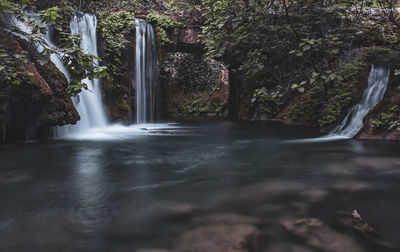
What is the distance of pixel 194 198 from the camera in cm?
349

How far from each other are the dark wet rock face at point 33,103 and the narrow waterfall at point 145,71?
19.4ft

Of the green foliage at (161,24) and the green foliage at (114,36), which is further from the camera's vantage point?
the green foliage at (161,24)

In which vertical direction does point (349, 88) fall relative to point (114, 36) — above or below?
below

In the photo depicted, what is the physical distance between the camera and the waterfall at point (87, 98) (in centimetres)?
983

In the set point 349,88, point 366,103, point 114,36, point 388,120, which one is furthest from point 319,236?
point 114,36


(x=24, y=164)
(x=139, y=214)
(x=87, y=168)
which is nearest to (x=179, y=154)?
(x=87, y=168)

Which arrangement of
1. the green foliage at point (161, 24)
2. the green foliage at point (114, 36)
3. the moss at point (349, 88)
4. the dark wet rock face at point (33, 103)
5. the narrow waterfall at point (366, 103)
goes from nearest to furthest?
the dark wet rock face at point (33, 103) → the narrow waterfall at point (366, 103) → the moss at point (349, 88) → the green foliage at point (114, 36) → the green foliage at point (161, 24)

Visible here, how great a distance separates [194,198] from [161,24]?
12901mm

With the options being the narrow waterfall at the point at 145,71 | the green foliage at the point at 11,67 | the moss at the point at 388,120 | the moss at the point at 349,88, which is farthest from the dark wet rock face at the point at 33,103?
the moss at the point at 388,120

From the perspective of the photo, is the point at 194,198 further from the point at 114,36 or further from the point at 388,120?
the point at 114,36

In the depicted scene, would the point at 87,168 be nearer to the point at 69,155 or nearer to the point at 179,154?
the point at 69,155

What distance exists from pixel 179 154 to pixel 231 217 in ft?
12.0

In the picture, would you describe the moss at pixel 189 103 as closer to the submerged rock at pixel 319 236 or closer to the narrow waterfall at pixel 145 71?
the narrow waterfall at pixel 145 71

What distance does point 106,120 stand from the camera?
39.7 ft
